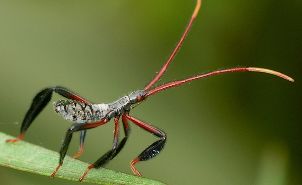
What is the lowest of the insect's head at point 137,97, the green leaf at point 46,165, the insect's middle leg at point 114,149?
the green leaf at point 46,165

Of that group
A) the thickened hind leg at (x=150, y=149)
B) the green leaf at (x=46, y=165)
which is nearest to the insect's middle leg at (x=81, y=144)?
the thickened hind leg at (x=150, y=149)

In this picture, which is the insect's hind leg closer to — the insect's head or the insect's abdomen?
the insect's abdomen

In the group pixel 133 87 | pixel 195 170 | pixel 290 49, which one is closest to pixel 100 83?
pixel 133 87

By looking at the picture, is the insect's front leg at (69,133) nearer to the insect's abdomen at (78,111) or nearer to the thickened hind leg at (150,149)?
the insect's abdomen at (78,111)

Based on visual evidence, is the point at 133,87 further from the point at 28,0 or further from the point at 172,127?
the point at 28,0

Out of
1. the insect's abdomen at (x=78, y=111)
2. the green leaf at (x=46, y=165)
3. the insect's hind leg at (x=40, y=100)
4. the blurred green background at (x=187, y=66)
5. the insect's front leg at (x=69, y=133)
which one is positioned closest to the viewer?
the green leaf at (x=46, y=165)

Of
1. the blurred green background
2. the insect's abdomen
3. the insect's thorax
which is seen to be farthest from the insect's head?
the blurred green background

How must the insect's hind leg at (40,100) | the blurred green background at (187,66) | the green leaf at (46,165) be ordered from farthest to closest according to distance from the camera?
1. the blurred green background at (187,66)
2. the insect's hind leg at (40,100)
3. the green leaf at (46,165)
